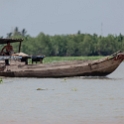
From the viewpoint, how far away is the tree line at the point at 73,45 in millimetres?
114375
